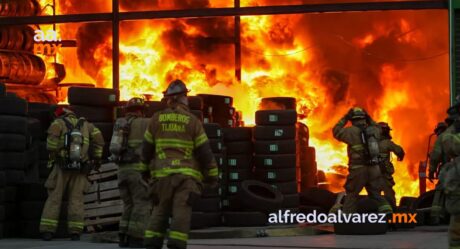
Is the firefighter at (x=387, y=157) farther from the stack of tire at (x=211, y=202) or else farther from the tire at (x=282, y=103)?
the stack of tire at (x=211, y=202)

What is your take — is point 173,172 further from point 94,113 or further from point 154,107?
point 154,107

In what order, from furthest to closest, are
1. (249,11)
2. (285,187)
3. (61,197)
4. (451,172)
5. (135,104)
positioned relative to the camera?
(249,11), (285,187), (61,197), (135,104), (451,172)

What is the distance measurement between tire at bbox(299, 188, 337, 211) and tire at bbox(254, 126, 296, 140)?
40.6 inches

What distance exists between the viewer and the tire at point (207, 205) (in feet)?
57.1

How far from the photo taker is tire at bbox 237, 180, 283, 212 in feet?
57.3

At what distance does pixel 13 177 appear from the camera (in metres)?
15.9

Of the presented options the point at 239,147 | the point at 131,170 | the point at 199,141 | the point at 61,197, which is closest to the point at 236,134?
the point at 239,147

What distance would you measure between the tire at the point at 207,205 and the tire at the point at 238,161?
0.97 metres

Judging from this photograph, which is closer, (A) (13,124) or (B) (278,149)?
(A) (13,124)

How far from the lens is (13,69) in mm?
22344

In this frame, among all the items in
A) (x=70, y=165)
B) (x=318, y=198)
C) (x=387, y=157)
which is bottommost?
(x=318, y=198)

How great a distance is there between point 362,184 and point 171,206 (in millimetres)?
5828

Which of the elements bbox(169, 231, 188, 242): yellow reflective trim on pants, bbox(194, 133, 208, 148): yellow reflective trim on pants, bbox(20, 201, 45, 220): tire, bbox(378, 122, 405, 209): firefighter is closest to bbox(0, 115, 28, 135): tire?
bbox(20, 201, 45, 220): tire

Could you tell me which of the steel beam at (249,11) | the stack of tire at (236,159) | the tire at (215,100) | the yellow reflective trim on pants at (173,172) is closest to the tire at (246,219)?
the stack of tire at (236,159)
